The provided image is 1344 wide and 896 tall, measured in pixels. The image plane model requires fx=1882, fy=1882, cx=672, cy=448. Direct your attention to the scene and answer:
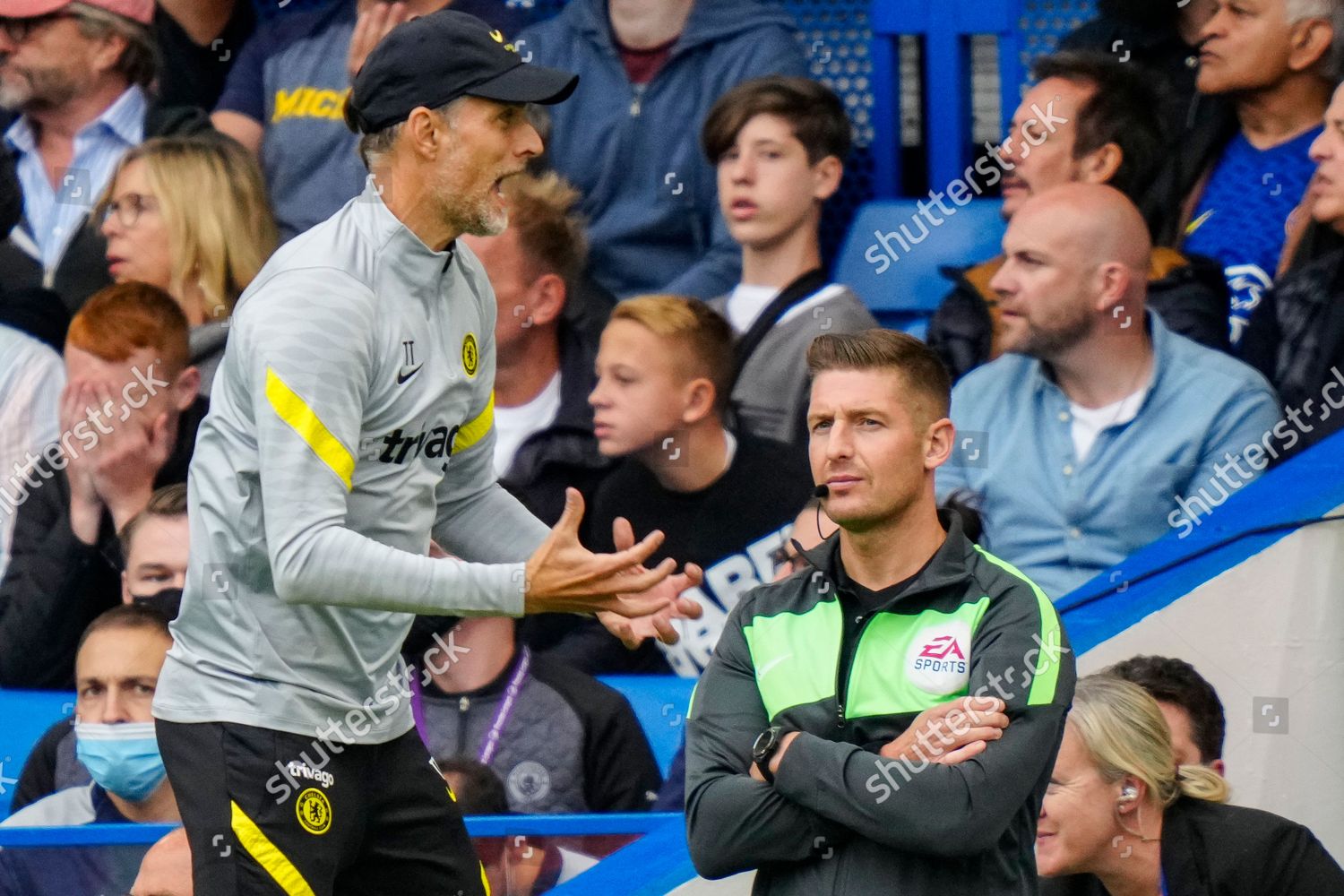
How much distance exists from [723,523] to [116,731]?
1587 millimetres

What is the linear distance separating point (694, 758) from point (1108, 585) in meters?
1.58

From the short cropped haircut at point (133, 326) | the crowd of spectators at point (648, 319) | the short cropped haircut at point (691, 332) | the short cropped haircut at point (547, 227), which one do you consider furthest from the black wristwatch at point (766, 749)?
the short cropped haircut at point (133, 326)

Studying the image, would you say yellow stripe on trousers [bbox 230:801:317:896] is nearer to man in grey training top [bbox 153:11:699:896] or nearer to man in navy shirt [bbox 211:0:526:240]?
man in grey training top [bbox 153:11:699:896]

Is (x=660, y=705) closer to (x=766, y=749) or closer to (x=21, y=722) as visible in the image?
(x=21, y=722)

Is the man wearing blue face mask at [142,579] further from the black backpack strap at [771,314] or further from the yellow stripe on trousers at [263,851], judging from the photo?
the yellow stripe on trousers at [263,851]

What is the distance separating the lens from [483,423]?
3.17 meters

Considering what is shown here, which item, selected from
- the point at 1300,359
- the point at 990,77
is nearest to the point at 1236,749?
the point at 1300,359

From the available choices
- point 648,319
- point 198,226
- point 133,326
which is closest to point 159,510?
point 133,326

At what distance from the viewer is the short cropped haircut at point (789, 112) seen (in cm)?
520

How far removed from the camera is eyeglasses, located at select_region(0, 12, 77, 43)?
19.3 feet

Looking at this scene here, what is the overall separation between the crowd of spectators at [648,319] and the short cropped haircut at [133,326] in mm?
10

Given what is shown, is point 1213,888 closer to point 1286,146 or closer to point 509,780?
point 509,780

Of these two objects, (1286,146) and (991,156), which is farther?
(991,156)

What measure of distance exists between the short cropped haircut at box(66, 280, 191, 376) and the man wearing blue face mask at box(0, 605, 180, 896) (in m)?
0.85
